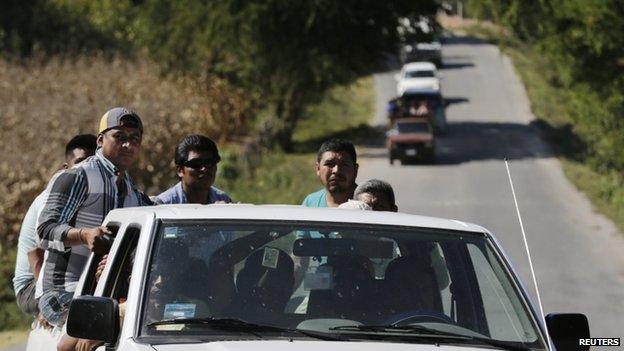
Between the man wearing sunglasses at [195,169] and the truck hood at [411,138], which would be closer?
the man wearing sunglasses at [195,169]

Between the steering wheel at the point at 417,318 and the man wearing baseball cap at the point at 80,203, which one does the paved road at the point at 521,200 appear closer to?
the man wearing baseball cap at the point at 80,203

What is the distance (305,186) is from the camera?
36.4 m

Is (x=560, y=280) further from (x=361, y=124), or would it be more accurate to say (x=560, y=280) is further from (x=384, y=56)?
(x=361, y=124)

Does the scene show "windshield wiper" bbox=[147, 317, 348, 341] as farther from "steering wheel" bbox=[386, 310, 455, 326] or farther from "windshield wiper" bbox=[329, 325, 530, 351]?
"steering wheel" bbox=[386, 310, 455, 326]

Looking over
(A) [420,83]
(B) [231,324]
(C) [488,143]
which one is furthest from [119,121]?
(A) [420,83]

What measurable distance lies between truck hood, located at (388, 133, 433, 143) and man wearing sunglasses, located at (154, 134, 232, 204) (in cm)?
3330

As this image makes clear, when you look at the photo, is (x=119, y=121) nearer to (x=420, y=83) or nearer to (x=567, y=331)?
(x=567, y=331)

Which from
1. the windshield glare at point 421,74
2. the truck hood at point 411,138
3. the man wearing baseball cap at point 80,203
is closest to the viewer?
the man wearing baseball cap at point 80,203

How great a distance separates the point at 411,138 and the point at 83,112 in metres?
14.1

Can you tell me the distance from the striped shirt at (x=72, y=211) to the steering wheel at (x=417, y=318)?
81.1 inches

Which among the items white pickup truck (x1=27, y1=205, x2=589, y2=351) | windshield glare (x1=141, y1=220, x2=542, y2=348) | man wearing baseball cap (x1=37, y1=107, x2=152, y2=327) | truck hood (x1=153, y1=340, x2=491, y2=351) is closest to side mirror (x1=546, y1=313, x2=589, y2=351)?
white pickup truck (x1=27, y1=205, x2=589, y2=351)

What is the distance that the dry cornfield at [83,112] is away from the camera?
24953 mm

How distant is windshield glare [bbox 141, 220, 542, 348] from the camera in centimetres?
550

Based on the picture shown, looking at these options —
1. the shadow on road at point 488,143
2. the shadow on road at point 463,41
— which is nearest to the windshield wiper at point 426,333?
the shadow on road at point 488,143
